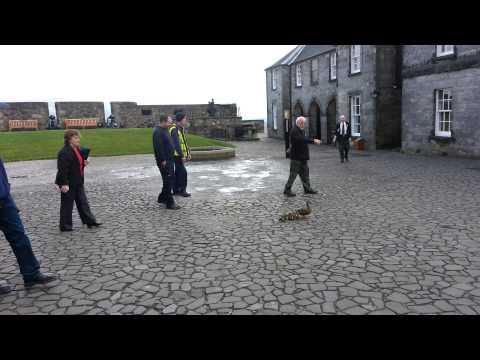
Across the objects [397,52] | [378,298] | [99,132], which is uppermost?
[397,52]

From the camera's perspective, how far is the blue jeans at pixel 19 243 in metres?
4.39

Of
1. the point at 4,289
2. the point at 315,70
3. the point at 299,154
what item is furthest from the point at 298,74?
the point at 4,289

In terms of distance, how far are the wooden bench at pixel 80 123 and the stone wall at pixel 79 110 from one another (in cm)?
60

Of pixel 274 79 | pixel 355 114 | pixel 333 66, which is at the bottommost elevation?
pixel 355 114

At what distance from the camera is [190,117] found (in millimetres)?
34750

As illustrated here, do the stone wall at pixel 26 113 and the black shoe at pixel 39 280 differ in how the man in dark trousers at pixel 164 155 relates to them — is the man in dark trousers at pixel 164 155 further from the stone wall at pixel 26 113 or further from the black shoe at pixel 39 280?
the stone wall at pixel 26 113

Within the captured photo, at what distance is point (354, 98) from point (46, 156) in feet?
59.2

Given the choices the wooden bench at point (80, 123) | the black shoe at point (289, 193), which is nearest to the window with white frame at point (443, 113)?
the black shoe at point (289, 193)

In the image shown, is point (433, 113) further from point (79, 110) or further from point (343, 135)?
point (79, 110)

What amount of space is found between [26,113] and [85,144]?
10831mm

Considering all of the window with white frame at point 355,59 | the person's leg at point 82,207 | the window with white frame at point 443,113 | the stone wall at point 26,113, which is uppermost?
the window with white frame at point 355,59

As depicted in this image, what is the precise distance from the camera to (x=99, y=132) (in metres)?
27.2
